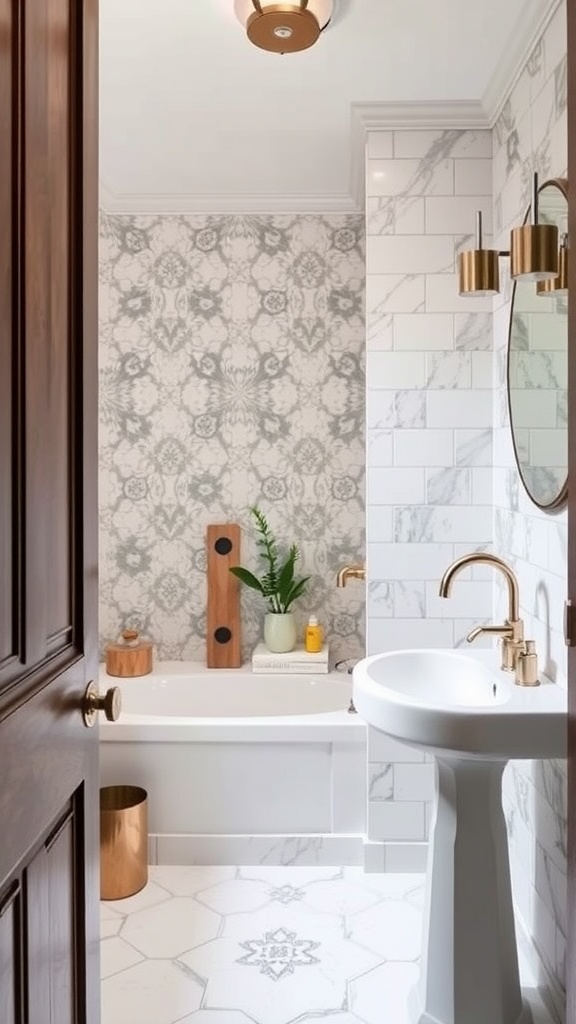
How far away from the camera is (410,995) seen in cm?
187

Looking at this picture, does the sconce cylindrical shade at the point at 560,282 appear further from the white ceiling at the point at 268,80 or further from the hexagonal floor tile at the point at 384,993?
the hexagonal floor tile at the point at 384,993

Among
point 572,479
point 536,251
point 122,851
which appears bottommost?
point 122,851

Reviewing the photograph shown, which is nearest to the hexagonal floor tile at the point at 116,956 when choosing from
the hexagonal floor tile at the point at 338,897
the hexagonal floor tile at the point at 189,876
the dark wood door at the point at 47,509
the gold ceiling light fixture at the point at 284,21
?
the hexagonal floor tile at the point at 189,876

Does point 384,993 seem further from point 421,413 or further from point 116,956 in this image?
point 421,413

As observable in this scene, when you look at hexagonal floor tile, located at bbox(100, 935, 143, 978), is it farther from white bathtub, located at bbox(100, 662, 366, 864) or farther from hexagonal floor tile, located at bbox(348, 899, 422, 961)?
hexagonal floor tile, located at bbox(348, 899, 422, 961)

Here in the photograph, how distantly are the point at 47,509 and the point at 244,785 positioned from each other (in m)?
1.81

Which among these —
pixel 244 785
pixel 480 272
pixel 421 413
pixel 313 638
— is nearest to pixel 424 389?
pixel 421 413

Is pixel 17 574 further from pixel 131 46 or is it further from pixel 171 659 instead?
pixel 171 659

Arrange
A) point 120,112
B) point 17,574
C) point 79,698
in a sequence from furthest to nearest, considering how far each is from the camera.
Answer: point 120,112
point 79,698
point 17,574

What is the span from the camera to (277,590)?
3.14 m

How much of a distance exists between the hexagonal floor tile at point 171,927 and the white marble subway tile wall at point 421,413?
61 cm

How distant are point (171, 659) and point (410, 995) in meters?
1.75

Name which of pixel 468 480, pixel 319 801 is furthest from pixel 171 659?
pixel 468 480

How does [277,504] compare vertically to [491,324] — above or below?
below
